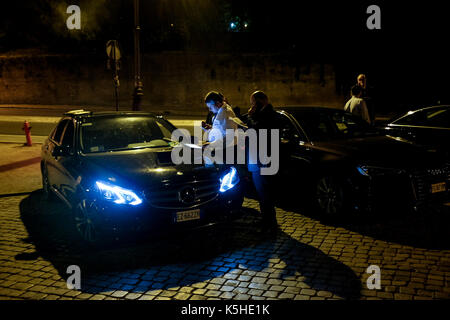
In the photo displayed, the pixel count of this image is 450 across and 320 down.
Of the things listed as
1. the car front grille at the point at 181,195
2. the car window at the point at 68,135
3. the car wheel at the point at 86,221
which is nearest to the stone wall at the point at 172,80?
the car window at the point at 68,135

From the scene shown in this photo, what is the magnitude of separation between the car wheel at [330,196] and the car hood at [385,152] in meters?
0.40

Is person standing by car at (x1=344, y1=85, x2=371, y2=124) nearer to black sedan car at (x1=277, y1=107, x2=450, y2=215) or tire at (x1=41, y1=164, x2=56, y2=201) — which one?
black sedan car at (x1=277, y1=107, x2=450, y2=215)

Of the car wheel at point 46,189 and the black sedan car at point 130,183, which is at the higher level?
the black sedan car at point 130,183

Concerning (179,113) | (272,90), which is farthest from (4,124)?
(272,90)

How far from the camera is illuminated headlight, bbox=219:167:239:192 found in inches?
221

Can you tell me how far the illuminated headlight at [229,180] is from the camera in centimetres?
562

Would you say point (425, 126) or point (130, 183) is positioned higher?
point (425, 126)

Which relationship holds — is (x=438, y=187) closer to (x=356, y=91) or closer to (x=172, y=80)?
(x=356, y=91)

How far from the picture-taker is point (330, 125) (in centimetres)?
720

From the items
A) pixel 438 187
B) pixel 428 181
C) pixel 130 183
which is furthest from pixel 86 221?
pixel 438 187

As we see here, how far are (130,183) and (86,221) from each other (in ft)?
2.40

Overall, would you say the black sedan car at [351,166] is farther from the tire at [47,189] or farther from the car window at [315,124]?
the tire at [47,189]

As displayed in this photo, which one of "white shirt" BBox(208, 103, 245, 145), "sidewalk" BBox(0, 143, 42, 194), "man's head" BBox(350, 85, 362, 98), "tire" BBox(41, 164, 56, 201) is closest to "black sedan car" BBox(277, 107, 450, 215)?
"white shirt" BBox(208, 103, 245, 145)
